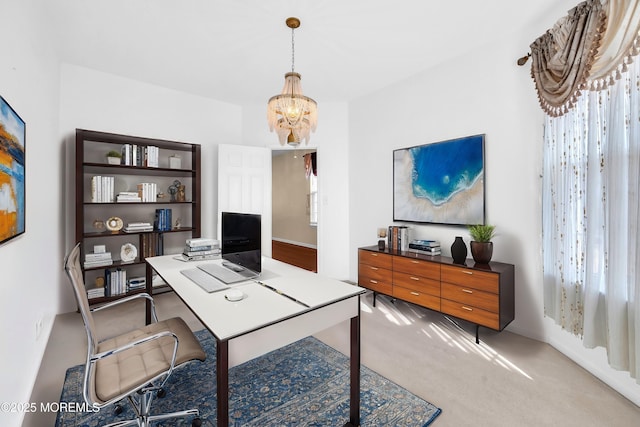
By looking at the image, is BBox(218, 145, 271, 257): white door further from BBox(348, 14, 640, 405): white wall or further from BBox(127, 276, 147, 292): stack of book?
BBox(348, 14, 640, 405): white wall

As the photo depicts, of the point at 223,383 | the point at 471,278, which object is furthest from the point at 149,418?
the point at 471,278

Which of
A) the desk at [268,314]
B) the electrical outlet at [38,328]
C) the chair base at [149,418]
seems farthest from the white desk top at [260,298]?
the electrical outlet at [38,328]

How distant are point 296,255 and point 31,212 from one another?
16.0 feet

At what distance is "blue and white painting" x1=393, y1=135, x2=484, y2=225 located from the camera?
9.58 feet

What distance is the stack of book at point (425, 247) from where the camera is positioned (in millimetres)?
3087

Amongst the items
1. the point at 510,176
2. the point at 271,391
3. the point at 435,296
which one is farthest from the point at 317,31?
the point at 271,391

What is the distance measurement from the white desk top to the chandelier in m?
1.15

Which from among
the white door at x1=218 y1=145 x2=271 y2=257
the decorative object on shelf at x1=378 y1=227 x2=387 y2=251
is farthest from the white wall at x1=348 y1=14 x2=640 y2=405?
the white door at x1=218 y1=145 x2=271 y2=257

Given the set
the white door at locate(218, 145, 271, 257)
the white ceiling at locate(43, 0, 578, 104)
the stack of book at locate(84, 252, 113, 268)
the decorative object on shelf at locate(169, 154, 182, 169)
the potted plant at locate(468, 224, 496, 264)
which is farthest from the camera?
the white door at locate(218, 145, 271, 257)

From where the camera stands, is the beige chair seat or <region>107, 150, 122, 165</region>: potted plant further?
<region>107, 150, 122, 165</region>: potted plant

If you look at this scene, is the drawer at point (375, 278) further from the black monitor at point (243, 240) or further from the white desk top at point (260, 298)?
the black monitor at point (243, 240)

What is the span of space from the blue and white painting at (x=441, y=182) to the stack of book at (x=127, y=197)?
3166mm

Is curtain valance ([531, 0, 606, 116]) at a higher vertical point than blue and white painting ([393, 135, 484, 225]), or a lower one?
higher

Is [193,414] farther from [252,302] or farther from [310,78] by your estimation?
[310,78]
